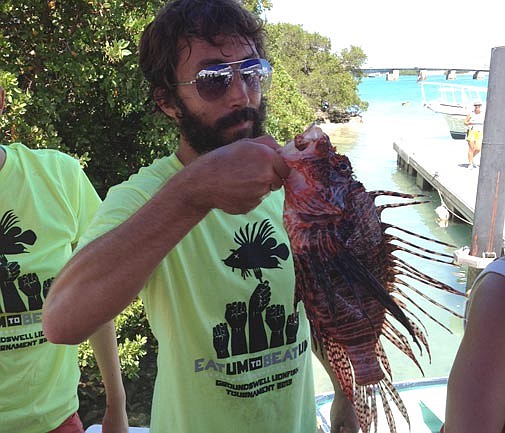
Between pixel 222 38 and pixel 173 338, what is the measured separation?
3.29 feet

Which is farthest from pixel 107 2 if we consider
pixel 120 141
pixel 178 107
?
pixel 178 107

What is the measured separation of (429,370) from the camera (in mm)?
9633

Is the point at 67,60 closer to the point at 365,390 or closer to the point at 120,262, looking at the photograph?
the point at 120,262

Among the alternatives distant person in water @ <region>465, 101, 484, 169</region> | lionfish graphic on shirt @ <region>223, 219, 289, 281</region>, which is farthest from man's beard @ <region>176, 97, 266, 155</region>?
distant person in water @ <region>465, 101, 484, 169</region>

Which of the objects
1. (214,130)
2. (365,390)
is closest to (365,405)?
(365,390)

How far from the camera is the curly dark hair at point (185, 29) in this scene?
187 centimetres

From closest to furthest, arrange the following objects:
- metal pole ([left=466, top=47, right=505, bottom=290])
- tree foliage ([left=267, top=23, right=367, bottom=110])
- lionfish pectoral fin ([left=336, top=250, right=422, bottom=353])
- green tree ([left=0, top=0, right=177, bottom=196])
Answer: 1. lionfish pectoral fin ([left=336, top=250, right=422, bottom=353])
2. green tree ([left=0, top=0, right=177, bottom=196])
3. metal pole ([left=466, top=47, right=505, bottom=290])
4. tree foliage ([left=267, top=23, right=367, bottom=110])

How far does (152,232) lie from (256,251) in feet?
1.74

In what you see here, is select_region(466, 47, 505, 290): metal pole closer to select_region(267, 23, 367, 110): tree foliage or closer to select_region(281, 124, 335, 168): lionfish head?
select_region(281, 124, 335, 168): lionfish head

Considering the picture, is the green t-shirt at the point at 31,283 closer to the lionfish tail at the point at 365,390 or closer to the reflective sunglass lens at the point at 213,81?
the reflective sunglass lens at the point at 213,81

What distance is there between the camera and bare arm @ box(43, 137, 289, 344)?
1.31 metres

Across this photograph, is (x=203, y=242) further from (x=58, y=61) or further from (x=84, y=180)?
(x=58, y=61)

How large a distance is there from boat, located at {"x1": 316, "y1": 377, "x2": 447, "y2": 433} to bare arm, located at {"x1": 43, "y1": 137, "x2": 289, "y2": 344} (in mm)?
3317

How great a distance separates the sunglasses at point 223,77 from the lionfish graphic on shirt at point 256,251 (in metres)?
0.45
